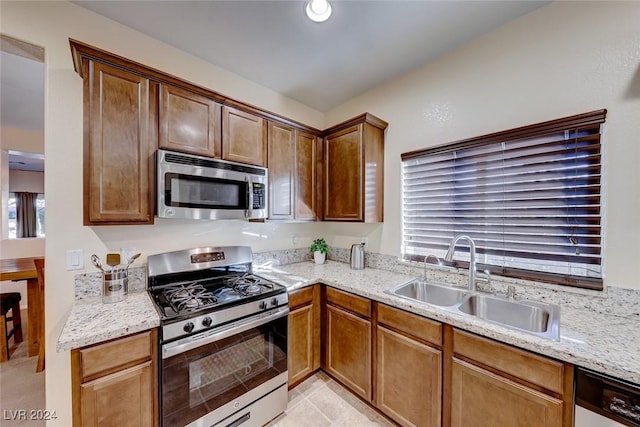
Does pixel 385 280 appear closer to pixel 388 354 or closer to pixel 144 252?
pixel 388 354

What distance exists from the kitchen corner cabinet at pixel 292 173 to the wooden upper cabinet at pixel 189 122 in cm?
51

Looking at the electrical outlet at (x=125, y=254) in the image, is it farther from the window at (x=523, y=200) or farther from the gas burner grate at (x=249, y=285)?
the window at (x=523, y=200)

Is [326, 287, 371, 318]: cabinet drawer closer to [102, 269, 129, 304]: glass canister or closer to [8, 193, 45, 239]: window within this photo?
[102, 269, 129, 304]: glass canister

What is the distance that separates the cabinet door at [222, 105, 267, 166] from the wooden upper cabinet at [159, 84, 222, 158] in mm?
56

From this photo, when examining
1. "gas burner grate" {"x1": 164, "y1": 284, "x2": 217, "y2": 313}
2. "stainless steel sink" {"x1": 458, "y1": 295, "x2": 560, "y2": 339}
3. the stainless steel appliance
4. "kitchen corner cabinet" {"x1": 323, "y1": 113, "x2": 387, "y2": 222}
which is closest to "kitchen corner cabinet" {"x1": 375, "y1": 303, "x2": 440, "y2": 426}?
"stainless steel sink" {"x1": 458, "y1": 295, "x2": 560, "y2": 339}

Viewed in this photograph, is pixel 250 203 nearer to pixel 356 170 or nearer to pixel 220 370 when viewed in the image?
pixel 356 170

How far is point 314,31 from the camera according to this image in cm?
177

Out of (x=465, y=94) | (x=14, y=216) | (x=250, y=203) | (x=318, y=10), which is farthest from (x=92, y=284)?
(x=14, y=216)

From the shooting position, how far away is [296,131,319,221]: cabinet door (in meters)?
2.47

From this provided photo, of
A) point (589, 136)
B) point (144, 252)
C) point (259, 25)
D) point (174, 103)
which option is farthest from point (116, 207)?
point (589, 136)

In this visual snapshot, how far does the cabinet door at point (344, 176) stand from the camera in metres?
2.30

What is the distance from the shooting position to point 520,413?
3.74 feet

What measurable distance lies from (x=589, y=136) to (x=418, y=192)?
3.59ft

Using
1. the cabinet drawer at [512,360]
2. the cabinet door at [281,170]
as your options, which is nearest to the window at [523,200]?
the cabinet drawer at [512,360]
